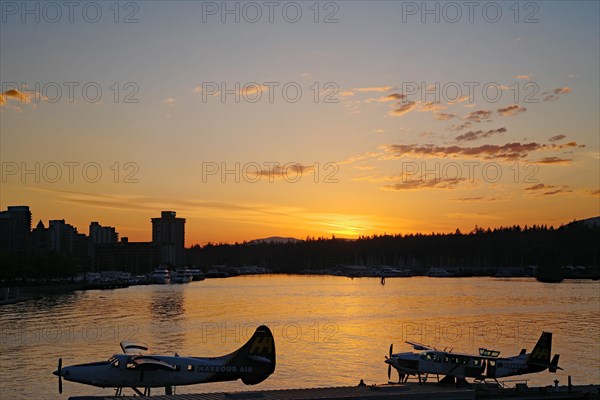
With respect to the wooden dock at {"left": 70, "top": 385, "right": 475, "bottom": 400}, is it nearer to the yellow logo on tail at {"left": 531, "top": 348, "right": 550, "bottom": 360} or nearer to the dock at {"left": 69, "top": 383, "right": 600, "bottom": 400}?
the dock at {"left": 69, "top": 383, "right": 600, "bottom": 400}

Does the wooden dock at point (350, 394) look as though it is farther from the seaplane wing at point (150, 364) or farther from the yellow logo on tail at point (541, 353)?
the yellow logo on tail at point (541, 353)

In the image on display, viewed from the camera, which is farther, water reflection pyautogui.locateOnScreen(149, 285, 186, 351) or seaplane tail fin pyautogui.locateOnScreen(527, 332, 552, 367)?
water reflection pyautogui.locateOnScreen(149, 285, 186, 351)

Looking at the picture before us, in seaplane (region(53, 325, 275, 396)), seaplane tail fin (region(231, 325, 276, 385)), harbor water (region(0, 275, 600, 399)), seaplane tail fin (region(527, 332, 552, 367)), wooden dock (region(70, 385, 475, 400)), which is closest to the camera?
wooden dock (region(70, 385, 475, 400))

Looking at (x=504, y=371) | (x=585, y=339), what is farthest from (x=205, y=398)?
(x=585, y=339)

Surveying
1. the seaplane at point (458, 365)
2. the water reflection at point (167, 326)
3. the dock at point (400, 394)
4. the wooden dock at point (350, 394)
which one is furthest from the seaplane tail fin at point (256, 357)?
the water reflection at point (167, 326)

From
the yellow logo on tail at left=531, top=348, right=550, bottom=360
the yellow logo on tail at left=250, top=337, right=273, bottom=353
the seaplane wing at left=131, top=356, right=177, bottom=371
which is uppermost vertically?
the yellow logo on tail at left=250, top=337, right=273, bottom=353

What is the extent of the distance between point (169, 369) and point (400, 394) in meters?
12.4

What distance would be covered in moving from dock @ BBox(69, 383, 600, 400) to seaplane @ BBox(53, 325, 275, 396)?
13.5 ft

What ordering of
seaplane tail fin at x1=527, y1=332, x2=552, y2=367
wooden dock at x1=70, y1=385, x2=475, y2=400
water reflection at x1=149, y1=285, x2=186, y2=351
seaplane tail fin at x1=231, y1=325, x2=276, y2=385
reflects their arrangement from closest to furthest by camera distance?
wooden dock at x1=70, y1=385, x2=475, y2=400 → seaplane tail fin at x1=231, y1=325, x2=276, y2=385 → seaplane tail fin at x1=527, y1=332, x2=552, y2=367 → water reflection at x1=149, y1=285, x2=186, y2=351

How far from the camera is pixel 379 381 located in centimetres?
5172

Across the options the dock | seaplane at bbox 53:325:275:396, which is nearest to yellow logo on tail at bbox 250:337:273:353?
seaplane at bbox 53:325:275:396

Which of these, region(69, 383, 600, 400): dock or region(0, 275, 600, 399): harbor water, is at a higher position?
region(69, 383, 600, 400): dock

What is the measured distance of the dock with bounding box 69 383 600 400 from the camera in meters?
33.8

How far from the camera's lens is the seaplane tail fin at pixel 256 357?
41156 mm
